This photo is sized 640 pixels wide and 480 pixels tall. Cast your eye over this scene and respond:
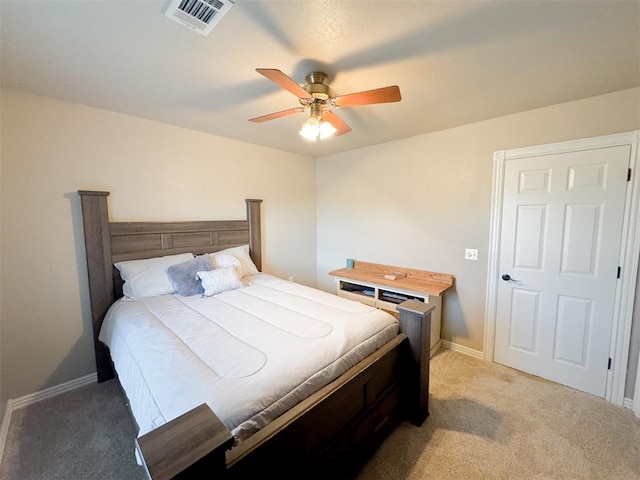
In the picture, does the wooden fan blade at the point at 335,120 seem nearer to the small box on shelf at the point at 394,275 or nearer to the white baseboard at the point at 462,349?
the small box on shelf at the point at 394,275

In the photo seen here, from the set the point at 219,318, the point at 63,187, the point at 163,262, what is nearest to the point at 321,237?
the point at 163,262

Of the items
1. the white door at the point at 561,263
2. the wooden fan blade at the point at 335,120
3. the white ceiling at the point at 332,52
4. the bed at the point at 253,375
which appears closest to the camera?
the bed at the point at 253,375

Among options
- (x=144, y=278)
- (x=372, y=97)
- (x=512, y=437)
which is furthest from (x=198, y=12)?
(x=512, y=437)

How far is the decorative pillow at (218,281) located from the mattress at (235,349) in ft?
0.31

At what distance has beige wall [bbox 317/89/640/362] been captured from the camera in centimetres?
215

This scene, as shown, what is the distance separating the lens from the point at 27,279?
2023 mm

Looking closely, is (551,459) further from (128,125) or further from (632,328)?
(128,125)

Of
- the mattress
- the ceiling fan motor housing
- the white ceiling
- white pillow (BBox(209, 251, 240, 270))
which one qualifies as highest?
the white ceiling

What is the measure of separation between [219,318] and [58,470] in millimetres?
1189

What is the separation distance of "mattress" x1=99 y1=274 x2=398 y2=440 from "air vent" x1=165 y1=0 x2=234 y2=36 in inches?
64.8

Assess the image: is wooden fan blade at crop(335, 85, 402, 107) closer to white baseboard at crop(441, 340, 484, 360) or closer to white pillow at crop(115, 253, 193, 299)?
white pillow at crop(115, 253, 193, 299)

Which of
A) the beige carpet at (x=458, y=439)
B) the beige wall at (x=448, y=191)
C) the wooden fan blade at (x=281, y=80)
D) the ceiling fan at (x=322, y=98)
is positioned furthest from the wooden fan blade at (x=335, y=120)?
the beige carpet at (x=458, y=439)

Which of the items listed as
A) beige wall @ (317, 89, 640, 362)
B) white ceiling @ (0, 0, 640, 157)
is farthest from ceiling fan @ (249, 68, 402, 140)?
beige wall @ (317, 89, 640, 362)

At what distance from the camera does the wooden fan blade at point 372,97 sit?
4.82ft
